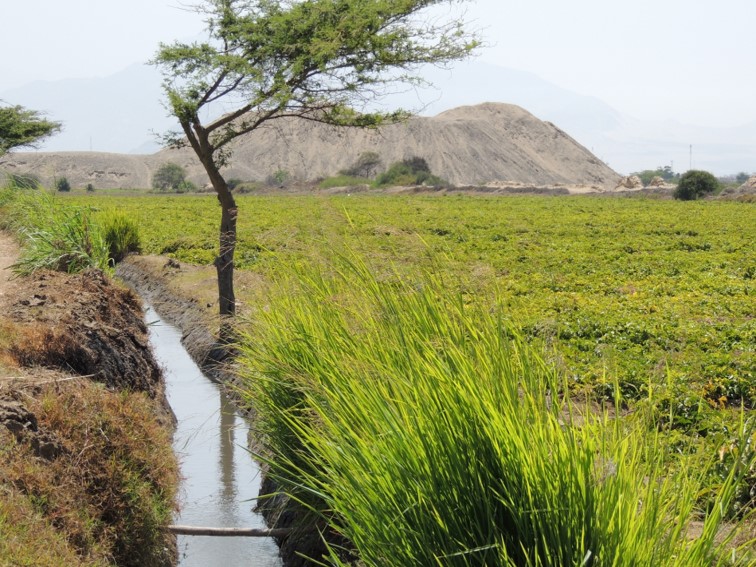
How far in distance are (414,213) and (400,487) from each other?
3446cm

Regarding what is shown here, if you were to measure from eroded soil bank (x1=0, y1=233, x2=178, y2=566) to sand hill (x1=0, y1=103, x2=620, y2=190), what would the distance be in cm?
12403

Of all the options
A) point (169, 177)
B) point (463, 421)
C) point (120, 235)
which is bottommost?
point (463, 421)

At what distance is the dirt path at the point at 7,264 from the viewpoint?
33.2 feet

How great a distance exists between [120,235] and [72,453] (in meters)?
18.9

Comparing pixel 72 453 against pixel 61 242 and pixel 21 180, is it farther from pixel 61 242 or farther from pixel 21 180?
pixel 21 180

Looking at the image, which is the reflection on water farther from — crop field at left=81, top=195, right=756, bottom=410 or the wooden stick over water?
crop field at left=81, top=195, right=756, bottom=410

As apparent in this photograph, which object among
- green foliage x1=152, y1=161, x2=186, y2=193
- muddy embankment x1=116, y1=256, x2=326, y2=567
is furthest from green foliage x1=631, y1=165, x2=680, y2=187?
muddy embankment x1=116, y1=256, x2=326, y2=567

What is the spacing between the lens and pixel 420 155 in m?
142

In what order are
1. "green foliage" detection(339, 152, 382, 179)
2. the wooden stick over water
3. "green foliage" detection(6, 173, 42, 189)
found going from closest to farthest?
the wooden stick over water → "green foliage" detection(6, 173, 42, 189) → "green foliage" detection(339, 152, 382, 179)

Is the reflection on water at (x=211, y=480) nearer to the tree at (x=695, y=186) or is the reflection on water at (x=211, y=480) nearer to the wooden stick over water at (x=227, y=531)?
the wooden stick over water at (x=227, y=531)

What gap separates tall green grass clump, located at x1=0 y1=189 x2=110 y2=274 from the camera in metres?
12.4

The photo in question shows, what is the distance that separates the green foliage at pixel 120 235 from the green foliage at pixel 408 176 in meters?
72.7

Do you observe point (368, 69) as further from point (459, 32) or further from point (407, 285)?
point (407, 285)

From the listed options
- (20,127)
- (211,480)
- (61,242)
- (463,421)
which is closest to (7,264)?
(61,242)
